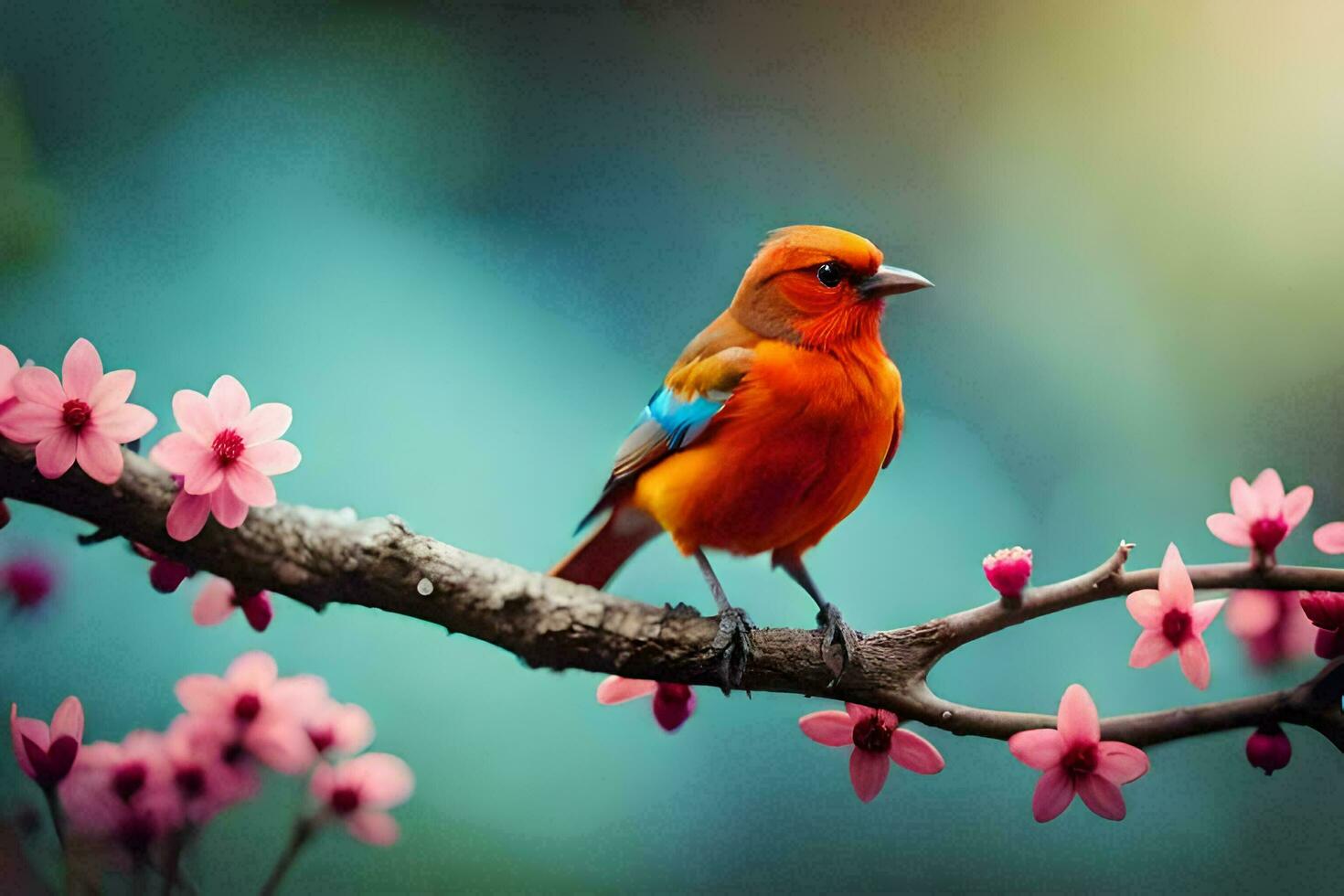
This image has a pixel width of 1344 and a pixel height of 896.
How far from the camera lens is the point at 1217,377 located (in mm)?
1864

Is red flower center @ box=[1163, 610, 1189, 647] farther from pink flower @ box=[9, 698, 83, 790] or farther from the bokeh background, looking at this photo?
pink flower @ box=[9, 698, 83, 790]

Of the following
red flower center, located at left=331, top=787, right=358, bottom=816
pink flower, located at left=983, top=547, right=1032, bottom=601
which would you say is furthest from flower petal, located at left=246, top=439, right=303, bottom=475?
pink flower, located at left=983, top=547, right=1032, bottom=601

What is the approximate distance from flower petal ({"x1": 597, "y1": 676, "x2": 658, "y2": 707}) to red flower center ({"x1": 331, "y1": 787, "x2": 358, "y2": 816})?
1.25 feet

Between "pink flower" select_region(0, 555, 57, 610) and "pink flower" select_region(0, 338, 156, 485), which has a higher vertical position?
"pink flower" select_region(0, 338, 156, 485)

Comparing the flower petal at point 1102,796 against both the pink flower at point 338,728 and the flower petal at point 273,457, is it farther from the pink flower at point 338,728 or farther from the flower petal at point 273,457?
the flower petal at point 273,457

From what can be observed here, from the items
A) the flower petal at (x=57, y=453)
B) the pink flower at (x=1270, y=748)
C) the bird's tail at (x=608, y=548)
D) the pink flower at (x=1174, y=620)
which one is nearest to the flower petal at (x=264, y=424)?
the flower petal at (x=57, y=453)

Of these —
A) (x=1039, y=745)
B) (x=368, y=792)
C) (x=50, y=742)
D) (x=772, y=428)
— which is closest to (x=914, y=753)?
(x=1039, y=745)

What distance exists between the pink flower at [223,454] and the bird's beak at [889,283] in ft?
2.71

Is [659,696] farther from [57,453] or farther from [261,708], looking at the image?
[57,453]

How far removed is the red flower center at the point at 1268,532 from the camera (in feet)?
5.66

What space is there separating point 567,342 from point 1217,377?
41.0 inches

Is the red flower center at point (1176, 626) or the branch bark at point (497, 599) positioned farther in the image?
the red flower center at point (1176, 626)

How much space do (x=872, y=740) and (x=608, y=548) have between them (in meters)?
0.47

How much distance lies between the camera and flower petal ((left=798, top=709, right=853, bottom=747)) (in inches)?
66.1
